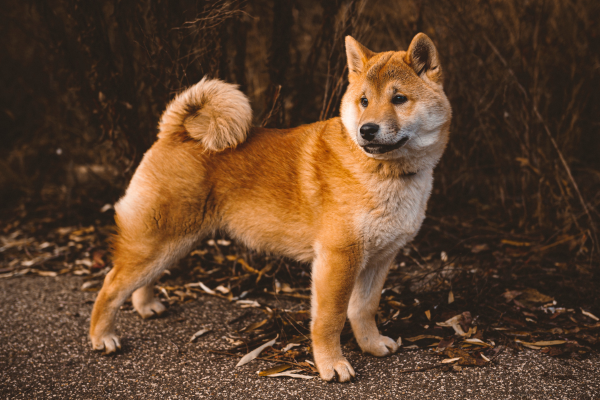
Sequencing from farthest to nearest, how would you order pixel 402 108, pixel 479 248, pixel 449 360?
pixel 479 248 → pixel 449 360 → pixel 402 108

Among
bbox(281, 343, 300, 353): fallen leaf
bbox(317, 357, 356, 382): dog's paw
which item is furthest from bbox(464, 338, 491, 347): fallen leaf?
bbox(281, 343, 300, 353): fallen leaf

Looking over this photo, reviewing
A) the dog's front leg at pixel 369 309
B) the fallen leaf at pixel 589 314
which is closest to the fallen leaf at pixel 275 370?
the dog's front leg at pixel 369 309

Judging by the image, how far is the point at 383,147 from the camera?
8.92 ft

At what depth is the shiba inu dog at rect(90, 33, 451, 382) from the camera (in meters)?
2.88

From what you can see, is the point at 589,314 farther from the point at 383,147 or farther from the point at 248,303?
the point at 248,303

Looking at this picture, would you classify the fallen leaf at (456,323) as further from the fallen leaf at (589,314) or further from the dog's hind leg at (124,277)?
the dog's hind leg at (124,277)

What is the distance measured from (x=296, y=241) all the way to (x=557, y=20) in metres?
4.07

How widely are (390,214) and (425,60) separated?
98cm

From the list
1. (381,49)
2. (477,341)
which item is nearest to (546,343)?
(477,341)

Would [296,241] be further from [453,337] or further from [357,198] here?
[453,337]

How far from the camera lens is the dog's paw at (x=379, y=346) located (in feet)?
10.6

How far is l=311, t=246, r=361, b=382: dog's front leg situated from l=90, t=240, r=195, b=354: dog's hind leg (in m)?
0.96

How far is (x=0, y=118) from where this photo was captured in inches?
296

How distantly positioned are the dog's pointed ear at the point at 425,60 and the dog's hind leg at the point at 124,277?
1.88 meters
